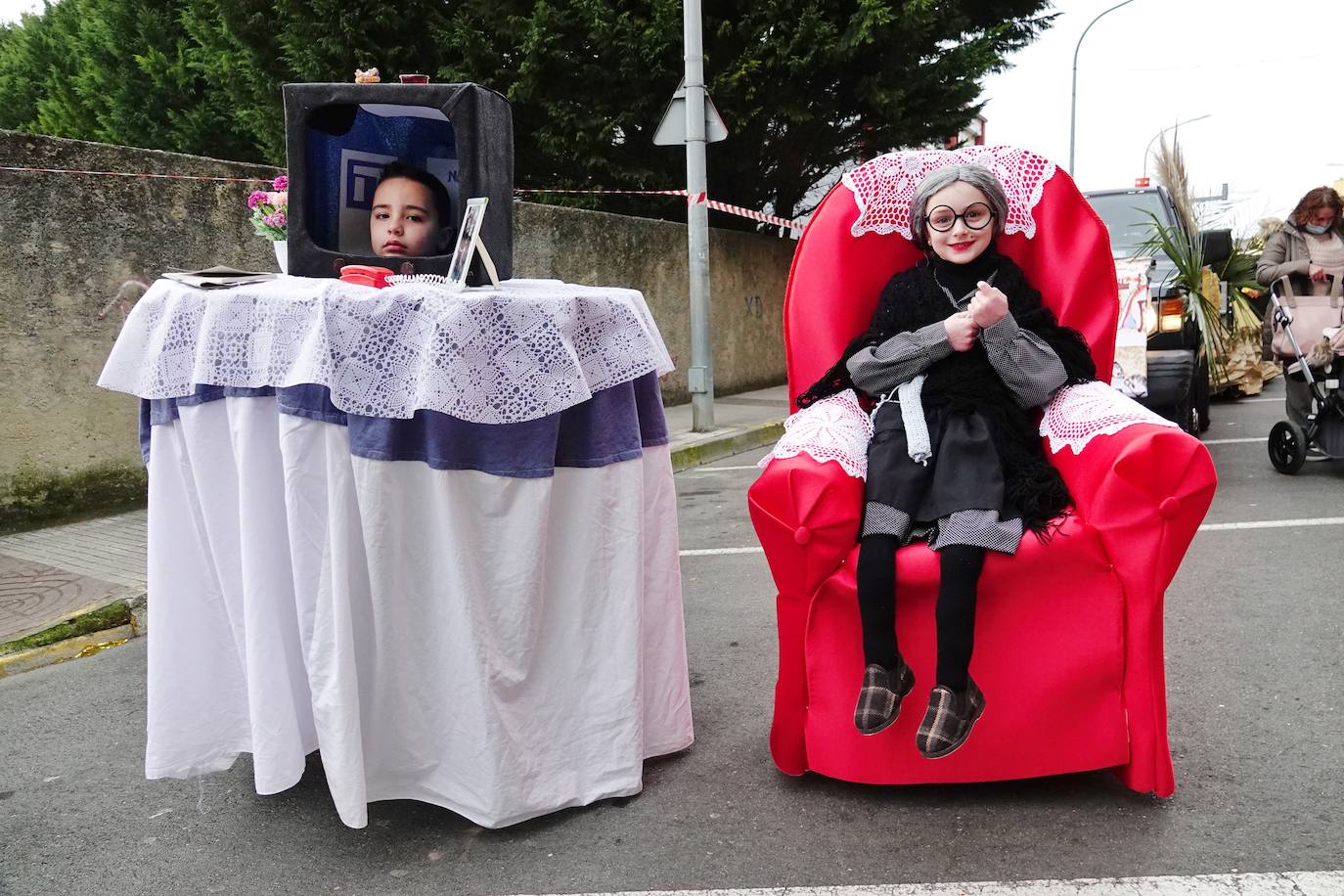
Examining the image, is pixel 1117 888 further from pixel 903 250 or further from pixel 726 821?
pixel 903 250

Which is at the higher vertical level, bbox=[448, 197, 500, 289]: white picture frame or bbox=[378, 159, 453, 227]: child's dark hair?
bbox=[378, 159, 453, 227]: child's dark hair

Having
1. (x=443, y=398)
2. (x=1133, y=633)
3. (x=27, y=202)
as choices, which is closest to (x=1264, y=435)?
(x=1133, y=633)

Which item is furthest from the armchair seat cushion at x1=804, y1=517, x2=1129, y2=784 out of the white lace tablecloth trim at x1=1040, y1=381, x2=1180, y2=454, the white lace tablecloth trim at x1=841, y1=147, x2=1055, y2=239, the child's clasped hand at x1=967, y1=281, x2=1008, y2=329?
the white lace tablecloth trim at x1=841, y1=147, x2=1055, y2=239

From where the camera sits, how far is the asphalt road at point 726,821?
7.16ft

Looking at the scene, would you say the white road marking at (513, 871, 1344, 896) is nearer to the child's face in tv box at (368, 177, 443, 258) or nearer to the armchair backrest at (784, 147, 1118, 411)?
the armchair backrest at (784, 147, 1118, 411)

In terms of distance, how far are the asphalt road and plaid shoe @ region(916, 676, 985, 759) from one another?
21cm

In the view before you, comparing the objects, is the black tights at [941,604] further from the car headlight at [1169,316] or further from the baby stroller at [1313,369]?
the car headlight at [1169,316]

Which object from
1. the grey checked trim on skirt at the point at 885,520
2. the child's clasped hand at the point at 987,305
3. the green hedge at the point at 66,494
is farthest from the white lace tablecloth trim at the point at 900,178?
the green hedge at the point at 66,494

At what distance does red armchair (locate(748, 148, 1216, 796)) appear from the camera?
7.46 feet

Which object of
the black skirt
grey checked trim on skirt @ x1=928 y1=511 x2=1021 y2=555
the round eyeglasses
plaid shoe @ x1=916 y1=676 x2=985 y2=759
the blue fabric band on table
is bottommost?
plaid shoe @ x1=916 y1=676 x2=985 y2=759

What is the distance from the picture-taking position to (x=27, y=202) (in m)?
5.24

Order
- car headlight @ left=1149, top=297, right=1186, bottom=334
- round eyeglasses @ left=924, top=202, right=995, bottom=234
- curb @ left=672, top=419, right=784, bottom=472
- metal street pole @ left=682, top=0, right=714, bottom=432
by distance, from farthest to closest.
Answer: metal street pole @ left=682, top=0, right=714, bottom=432 → curb @ left=672, top=419, right=784, bottom=472 → car headlight @ left=1149, top=297, right=1186, bottom=334 → round eyeglasses @ left=924, top=202, right=995, bottom=234

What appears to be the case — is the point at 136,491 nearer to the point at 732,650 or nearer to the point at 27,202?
the point at 27,202

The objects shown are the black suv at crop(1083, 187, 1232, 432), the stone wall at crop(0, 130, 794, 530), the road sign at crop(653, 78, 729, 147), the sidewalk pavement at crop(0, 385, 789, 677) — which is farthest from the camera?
the road sign at crop(653, 78, 729, 147)
